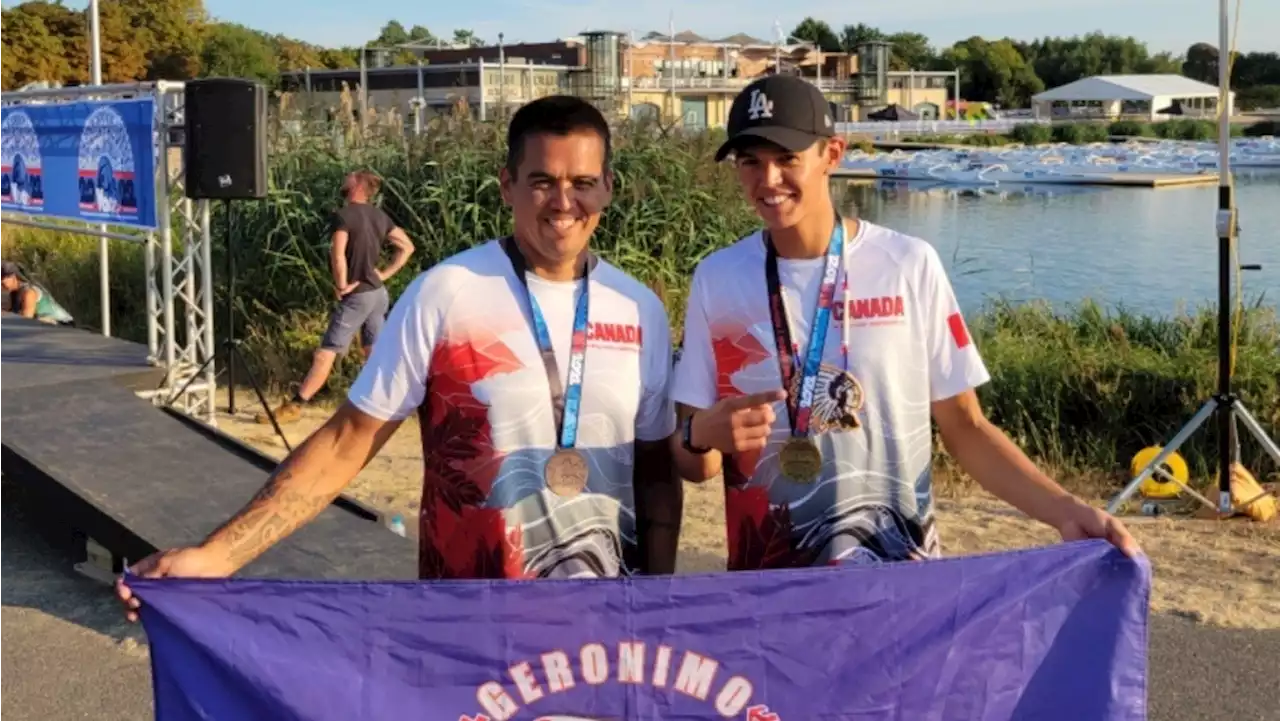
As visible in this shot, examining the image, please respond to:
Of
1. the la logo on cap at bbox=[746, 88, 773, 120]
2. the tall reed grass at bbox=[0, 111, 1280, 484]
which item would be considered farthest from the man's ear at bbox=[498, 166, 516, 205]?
the tall reed grass at bbox=[0, 111, 1280, 484]

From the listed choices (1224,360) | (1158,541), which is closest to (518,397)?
(1158,541)

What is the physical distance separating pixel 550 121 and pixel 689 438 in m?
0.74

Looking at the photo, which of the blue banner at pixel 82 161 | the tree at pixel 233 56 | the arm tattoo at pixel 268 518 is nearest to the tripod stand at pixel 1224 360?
the arm tattoo at pixel 268 518

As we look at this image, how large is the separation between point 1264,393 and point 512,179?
29.0 feet

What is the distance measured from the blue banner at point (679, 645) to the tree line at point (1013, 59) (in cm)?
12876

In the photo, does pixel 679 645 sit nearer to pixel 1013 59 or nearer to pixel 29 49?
pixel 29 49

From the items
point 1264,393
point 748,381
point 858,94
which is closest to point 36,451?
point 748,381

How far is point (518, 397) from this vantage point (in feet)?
9.50

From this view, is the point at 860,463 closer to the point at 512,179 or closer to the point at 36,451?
the point at 512,179

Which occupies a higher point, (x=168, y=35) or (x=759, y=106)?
(x=168, y=35)

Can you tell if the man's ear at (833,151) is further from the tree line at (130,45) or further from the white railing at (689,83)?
the white railing at (689,83)

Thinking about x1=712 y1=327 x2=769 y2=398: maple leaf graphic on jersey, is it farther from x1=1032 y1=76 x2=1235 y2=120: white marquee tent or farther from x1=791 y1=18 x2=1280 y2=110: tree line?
x1=791 y1=18 x2=1280 y2=110: tree line

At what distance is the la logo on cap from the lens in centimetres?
289

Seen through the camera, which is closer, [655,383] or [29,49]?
[655,383]
